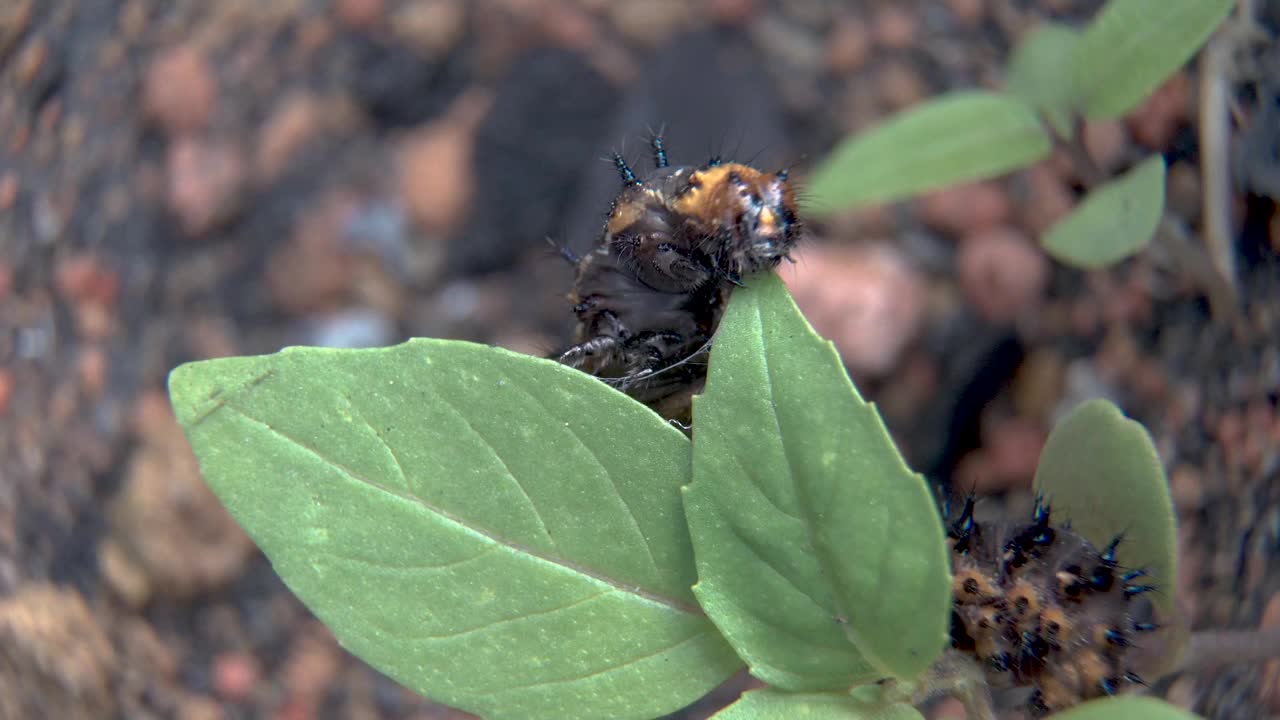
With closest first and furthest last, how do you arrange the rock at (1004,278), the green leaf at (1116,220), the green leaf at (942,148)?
the green leaf at (1116,220) < the green leaf at (942,148) < the rock at (1004,278)

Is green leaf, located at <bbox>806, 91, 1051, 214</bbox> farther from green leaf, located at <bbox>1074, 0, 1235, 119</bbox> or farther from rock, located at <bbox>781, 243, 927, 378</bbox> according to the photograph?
rock, located at <bbox>781, 243, 927, 378</bbox>

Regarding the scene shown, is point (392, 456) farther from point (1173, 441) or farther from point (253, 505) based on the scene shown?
point (1173, 441)

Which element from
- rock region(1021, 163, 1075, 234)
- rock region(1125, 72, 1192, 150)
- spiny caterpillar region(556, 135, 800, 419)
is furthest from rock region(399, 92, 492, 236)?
rock region(1125, 72, 1192, 150)

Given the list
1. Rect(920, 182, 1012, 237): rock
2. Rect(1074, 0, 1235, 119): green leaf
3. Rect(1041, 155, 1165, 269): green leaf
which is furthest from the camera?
Rect(920, 182, 1012, 237): rock

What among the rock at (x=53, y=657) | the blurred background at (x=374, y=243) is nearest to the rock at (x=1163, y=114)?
the blurred background at (x=374, y=243)

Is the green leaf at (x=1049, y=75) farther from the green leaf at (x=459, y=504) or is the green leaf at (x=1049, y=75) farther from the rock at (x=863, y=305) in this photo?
the green leaf at (x=459, y=504)

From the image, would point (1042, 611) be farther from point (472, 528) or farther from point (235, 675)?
point (235, 675)

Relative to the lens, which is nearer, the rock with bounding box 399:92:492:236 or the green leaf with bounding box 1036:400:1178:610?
the green leaf with bounding box 1036:400:1178:610
